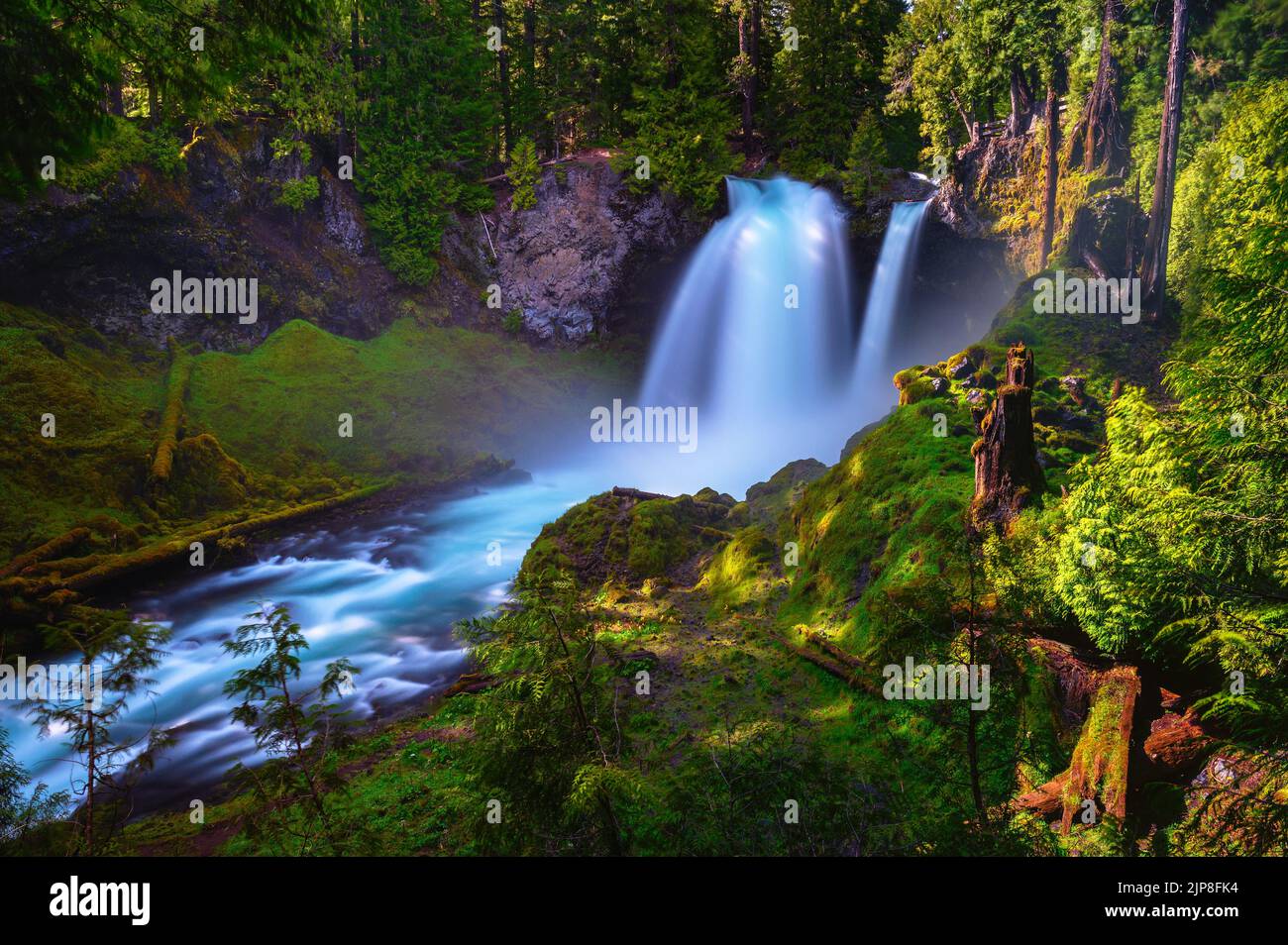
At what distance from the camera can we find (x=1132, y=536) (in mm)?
5305

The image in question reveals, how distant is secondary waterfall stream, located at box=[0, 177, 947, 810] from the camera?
1195cm

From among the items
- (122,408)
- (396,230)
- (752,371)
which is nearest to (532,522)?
(122,408)

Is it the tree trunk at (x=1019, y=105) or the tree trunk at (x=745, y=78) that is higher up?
the tree trunk at (x=745, y=78)

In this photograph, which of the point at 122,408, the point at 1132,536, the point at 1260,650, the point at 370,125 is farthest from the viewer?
the point at 370,125

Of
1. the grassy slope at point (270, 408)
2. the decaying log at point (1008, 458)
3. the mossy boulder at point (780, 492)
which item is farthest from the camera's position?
the mossy boulder at point (780, 492)

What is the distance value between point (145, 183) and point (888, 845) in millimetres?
30542

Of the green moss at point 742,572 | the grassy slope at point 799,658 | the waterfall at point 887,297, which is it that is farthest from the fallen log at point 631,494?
the waterfall at point 887,297

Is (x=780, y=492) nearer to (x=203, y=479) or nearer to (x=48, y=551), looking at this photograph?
(x=203, y=479)

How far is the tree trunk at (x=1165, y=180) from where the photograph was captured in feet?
54.7

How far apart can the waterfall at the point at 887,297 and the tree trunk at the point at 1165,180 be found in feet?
35.0

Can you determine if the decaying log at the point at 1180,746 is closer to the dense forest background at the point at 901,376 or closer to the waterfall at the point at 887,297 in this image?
the dense forest background at the point at 901,376

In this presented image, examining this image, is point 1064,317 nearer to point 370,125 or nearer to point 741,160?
point 741,160

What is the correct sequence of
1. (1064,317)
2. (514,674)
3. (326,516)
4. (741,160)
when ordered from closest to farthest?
(514,674) → (1064,317) → (326,516) → (741,160)
